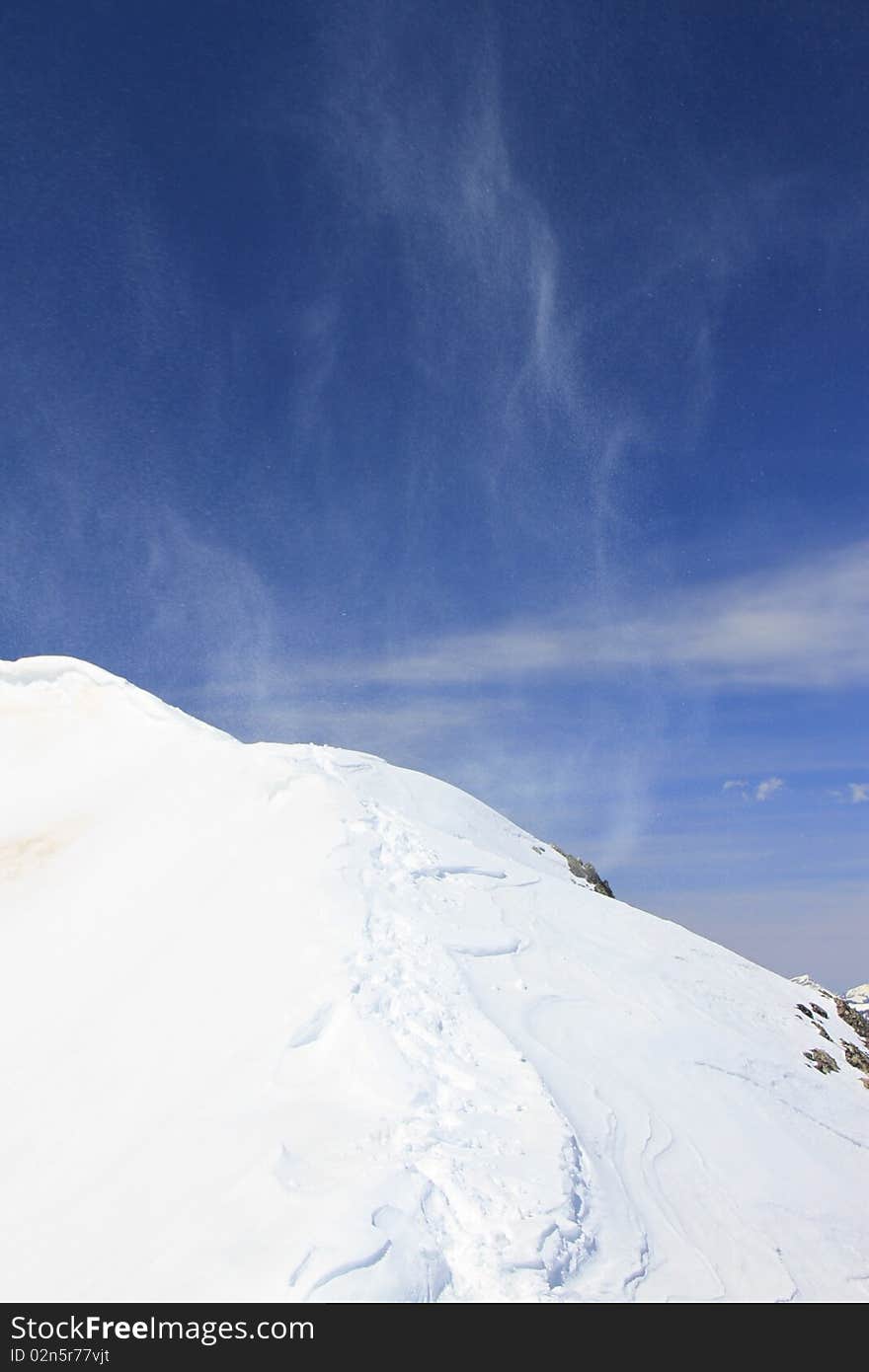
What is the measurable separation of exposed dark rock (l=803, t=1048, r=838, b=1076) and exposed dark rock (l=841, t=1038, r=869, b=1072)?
5.16 feet

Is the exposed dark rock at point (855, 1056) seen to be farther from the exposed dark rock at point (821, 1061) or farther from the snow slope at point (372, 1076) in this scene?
the exposed dark rock at point (821, 1061)

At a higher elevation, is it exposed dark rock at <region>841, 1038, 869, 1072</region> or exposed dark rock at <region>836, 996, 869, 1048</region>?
exposed dark rock at <region>836, 996, 869, 1048</region>

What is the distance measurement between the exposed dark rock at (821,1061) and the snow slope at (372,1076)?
0.37 meters

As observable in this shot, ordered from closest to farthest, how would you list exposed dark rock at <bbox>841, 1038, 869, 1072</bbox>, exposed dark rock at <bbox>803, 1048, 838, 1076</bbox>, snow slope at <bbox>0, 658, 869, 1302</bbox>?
snow slope at <bbox>0, 658, 869, 1302</bbox> < exposed dark rock at <bbox>803, 1048, 838, 1076</bbox> < exposed dark rock at <bbox>841, 1038, 869, 1072</bbox>

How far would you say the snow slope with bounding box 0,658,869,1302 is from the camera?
9.66 metres

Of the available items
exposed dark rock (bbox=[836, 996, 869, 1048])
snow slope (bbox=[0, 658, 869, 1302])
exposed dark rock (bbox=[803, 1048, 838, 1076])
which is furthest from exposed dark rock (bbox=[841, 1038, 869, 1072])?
exposed dark rock (bbox=[836, 996, 869, 1048])

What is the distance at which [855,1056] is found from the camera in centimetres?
2281

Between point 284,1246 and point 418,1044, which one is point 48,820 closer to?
point 418,1044

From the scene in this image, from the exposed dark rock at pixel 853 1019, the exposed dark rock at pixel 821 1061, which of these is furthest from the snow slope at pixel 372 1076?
the exposed dark rock at pixel 853 1019

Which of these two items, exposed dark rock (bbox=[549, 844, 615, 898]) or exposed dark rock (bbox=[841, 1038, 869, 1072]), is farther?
exposed dark rock (bbox=[549, 844, 615, 898])

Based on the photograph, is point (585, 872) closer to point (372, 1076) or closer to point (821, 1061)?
point (821, 1061)

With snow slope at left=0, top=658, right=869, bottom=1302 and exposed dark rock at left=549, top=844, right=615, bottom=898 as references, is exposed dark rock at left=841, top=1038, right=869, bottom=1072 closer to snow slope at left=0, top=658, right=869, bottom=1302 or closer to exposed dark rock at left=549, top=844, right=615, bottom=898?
snow slope at left=0, top=658, right=869, bottom=1302
